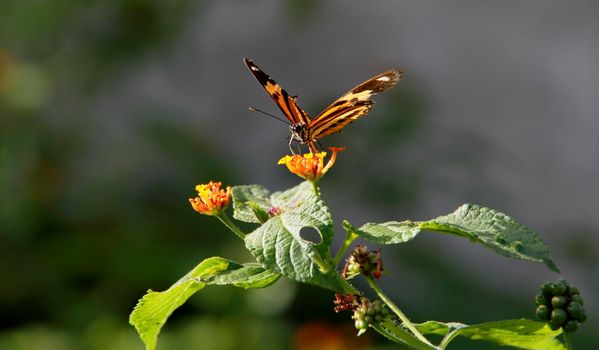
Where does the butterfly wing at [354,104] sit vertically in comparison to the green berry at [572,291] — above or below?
above

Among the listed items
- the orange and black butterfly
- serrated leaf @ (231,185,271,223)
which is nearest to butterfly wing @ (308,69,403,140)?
the orange and black butterfly

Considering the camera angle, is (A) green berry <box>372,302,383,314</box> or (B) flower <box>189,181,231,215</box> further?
(B) flower <box>189,181,231,215</box>

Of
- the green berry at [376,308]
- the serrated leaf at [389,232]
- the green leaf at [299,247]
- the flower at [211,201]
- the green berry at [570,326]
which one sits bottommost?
the green berry at [570,326]

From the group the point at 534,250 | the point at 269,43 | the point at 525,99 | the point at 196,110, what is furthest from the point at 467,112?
the point at 534,250

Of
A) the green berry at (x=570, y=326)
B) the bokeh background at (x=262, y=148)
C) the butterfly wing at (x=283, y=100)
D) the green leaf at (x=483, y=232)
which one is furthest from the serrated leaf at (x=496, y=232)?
the bokeh background at (x=262, y=148)

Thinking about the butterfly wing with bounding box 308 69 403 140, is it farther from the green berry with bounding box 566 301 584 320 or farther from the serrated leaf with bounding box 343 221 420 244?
the green berry with bounding box 566 301 584 320

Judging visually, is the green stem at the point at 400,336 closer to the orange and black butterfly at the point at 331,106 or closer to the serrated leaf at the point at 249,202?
the serrated leaf at the point at 249,202

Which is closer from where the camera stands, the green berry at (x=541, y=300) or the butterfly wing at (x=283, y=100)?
the green berry at (x=541, y=300)
